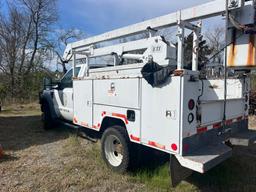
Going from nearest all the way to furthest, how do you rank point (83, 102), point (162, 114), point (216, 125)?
point (162, 114) < point (216, 125) < point (83, 102)

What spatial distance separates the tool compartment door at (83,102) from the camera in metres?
5.24

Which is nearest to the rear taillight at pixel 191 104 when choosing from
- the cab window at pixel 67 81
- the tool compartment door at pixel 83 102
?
the tool compartment door at pixel 83 102

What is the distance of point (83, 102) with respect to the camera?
17.9 ft

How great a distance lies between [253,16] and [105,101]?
282 centimetres

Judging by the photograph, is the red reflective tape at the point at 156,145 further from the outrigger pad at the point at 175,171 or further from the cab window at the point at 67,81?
the cab window at the point at 67,81

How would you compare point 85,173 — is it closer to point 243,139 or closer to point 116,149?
point 116,149

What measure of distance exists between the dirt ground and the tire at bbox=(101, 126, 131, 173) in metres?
0.16

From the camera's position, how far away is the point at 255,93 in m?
10.5

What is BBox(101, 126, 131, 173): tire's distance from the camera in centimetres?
423

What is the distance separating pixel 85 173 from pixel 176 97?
92.3 inches

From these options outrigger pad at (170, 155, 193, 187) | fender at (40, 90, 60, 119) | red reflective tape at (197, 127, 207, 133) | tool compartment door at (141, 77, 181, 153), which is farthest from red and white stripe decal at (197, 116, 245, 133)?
fender at (40, 90, 60, 119)

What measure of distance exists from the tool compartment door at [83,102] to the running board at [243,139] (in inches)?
112

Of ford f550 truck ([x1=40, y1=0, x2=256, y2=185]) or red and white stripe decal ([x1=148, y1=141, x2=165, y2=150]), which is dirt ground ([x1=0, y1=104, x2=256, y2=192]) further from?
red and white stripe decal ([x1=148, y1=141, x2=165, y2=150])

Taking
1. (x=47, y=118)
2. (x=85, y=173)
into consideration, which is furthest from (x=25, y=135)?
(x=85, y=173)
